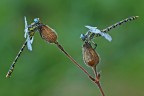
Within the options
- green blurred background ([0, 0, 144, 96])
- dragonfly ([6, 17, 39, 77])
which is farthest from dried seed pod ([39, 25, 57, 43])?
green blurred background ([0, 0, 144, 96])

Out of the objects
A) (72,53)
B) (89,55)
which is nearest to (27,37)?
(89,55)

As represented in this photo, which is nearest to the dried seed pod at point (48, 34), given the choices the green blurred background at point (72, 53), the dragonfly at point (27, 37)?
the dragonfly at point (27, 37)

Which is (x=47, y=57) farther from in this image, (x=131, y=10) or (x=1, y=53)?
(x=131, y=10)

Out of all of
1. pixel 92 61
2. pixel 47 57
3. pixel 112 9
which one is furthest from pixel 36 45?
pixel 92 61

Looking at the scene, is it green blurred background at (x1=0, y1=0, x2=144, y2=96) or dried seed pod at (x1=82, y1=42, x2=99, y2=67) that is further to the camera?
green blurred background at (x1=0, y1=0, x2=144, y2=96)

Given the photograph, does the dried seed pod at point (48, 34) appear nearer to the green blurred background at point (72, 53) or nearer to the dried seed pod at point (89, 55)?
the dried seed pod at point (89, 55)

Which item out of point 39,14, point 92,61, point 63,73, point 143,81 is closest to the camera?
point 92,61

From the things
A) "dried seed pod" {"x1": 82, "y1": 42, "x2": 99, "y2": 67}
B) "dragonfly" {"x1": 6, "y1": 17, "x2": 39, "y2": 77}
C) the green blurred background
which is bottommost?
"dried seed pod" {"x1": 82, "y1": 42, "x2": 99, "y2": 67}

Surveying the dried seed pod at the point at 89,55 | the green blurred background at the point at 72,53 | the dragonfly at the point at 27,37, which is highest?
the green blurred background at the point at 72,53

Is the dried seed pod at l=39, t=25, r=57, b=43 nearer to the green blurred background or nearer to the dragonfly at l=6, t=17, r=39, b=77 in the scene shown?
the dragonfly at l=6, t=17, r=39, b=77
